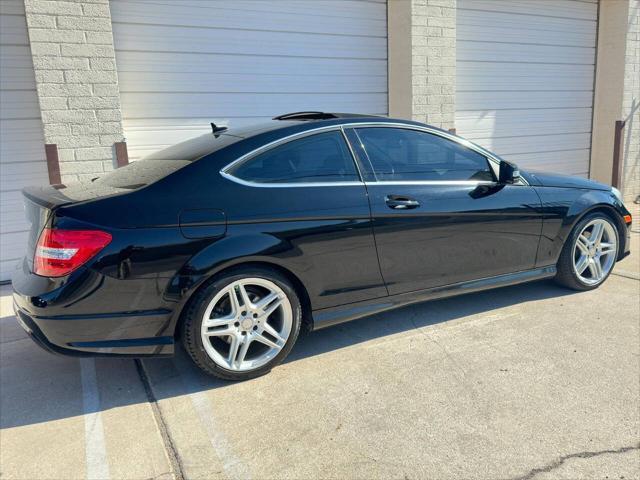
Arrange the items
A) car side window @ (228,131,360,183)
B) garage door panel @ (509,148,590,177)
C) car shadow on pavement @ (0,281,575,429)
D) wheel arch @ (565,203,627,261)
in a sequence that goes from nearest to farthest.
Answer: car shadow on pavement @ (0,281,575,429) < car side window @ (228,131,360,183) < wheel arch @ (565,203,627,261) < garage door panel @ (509,148,590,177)

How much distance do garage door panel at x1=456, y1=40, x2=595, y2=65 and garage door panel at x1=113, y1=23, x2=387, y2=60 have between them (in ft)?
4.88

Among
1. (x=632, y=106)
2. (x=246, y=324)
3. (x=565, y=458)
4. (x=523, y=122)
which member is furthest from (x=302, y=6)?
(x=632, y=106)

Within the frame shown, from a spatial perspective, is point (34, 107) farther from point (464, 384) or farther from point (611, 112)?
point (611, 112)

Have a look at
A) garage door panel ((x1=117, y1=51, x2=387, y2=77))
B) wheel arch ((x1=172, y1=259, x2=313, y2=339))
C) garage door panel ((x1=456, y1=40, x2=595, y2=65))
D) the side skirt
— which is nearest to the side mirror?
the side skirt

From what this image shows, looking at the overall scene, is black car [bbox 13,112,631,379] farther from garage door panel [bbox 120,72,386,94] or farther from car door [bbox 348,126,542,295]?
garage door panel [bbox 120,72,386,94]

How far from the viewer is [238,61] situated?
6.02m

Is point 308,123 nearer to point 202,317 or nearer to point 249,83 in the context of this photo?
point 202,317

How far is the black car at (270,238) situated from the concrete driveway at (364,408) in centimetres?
29

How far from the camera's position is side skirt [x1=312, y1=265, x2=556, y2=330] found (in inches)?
126

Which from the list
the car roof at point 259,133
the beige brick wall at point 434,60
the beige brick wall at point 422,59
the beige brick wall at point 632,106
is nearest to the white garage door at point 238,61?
the beige brick wall at point 422,59

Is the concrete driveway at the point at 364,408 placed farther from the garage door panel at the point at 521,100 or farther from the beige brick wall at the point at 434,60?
the garage door panel at the point at 521,100

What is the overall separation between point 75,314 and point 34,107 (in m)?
3.51

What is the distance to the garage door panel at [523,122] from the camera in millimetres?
7742

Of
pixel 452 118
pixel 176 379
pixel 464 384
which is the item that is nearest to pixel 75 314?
pixel 176 379
